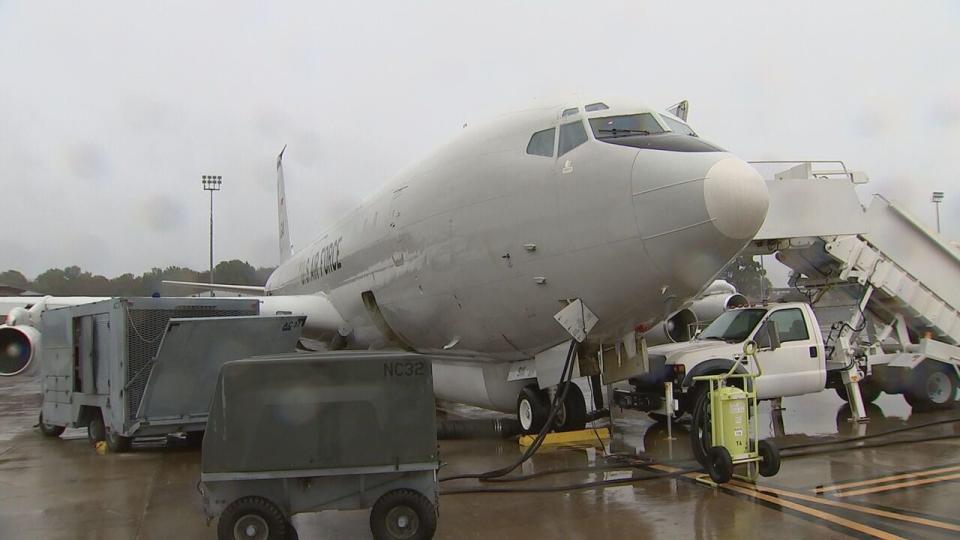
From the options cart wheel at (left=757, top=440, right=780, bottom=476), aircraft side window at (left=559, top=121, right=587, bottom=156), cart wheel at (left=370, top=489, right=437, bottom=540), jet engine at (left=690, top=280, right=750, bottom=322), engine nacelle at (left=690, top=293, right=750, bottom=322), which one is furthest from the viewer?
engine nacelle at (left=690, top=293, right=750, bottom=322)

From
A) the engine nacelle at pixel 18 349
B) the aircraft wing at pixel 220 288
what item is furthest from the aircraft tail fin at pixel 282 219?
the engine nacelle at pixel 18 349

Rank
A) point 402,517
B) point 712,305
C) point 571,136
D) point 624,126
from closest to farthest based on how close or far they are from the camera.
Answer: point 402,517 → point 624,126 → point 571,136 → point 712,305

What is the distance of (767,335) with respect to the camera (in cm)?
1068

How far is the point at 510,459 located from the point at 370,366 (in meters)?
4.33

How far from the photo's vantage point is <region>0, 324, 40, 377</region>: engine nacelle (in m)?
14.1

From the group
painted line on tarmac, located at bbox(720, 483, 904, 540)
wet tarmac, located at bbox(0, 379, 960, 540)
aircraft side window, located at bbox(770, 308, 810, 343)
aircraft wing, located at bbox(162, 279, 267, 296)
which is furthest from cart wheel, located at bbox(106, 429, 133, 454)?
aircraft wing, located at bbox(162, 279, 267, 296)

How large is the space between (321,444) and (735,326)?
8.27m

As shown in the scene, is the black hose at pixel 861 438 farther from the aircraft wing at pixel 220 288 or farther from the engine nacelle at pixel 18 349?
the aircraft wing at pixel 220 288

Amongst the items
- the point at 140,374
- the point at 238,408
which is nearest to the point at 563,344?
the point at 238,408

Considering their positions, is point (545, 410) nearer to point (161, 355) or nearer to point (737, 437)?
point (737, 437)

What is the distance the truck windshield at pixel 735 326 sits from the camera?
11.2 metres

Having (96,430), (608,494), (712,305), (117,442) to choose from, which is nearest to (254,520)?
(608,494)

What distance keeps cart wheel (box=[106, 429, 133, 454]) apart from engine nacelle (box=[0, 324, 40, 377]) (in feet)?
15.9

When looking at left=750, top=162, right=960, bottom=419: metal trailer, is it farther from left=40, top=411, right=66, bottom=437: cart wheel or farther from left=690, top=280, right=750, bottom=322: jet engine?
left=40, top=411, right=66, bottom=437: cart wheel
